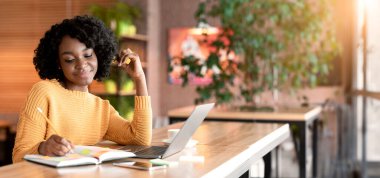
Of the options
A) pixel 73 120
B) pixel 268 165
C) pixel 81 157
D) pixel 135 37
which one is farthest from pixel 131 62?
pixel 135 37

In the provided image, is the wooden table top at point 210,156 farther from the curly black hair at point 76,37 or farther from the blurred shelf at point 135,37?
the blurred shelf at point 135,37

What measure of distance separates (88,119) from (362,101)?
148 inches

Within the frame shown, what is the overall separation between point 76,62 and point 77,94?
12cm

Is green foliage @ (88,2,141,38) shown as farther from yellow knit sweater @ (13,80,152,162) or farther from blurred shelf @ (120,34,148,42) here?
yellow knit sweater @ (13,80,152,162)

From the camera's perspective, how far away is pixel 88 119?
213 centimetres

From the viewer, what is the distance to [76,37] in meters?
2.06

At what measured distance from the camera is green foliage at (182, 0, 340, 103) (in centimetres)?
449

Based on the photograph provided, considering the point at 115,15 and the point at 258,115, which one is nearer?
the point at 258,115

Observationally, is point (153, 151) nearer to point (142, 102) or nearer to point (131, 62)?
point (142, 102)

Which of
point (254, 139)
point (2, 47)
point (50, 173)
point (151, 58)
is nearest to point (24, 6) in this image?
point (2, 47)

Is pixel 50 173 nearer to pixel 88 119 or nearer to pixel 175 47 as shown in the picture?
pixel 88 119

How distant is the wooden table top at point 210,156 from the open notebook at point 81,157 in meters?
0.02

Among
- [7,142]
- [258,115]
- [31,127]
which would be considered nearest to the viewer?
[31,127]

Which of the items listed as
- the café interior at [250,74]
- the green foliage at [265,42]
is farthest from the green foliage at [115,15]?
the green foliage at [265,42]
